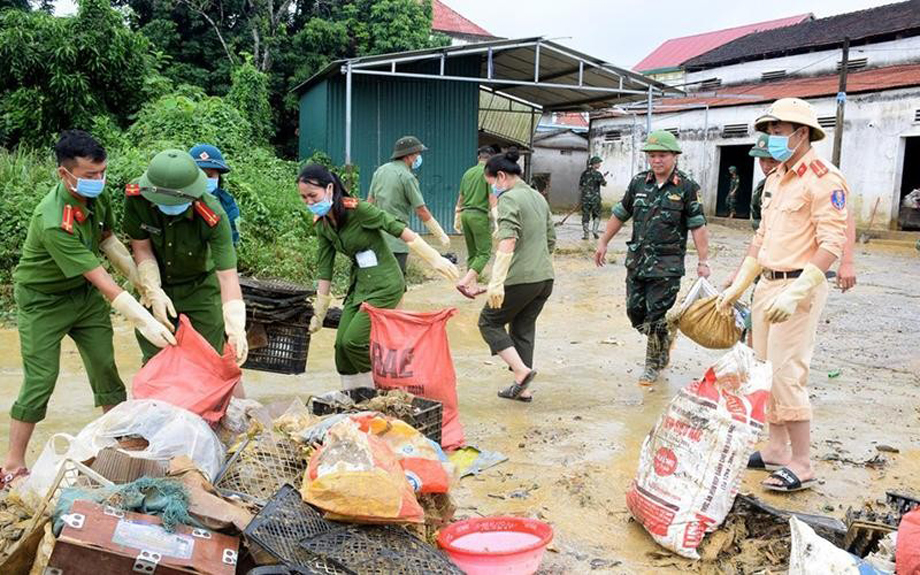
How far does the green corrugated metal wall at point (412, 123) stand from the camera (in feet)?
45.2

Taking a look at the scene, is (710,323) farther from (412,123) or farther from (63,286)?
(412,123)

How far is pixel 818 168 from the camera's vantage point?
349 centimetres

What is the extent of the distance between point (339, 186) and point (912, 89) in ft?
52.5

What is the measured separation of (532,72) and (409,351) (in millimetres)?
11653

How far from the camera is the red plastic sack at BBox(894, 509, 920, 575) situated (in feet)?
7.11

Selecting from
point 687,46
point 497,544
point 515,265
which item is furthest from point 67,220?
point 687,46

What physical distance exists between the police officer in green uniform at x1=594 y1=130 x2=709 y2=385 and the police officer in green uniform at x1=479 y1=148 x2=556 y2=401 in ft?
2.31

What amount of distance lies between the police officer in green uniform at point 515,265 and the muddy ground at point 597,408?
36 cm

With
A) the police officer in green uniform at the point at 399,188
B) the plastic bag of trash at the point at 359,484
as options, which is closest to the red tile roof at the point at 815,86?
the police officer in green uniform at the point at 399,188

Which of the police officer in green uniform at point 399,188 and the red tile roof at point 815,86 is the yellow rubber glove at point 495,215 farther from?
the red tile roof at point 815,86

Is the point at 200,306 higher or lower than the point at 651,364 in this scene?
higher

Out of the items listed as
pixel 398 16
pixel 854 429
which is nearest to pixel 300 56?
pixel 398 16

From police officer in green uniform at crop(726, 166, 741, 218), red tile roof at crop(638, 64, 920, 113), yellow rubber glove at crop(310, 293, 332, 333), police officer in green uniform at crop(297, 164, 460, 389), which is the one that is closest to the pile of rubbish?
police officer in green uniform at crop(297, 164, 460, 389)

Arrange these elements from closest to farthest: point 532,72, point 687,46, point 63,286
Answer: point 63,286 < point 532,72 < point 687,46
